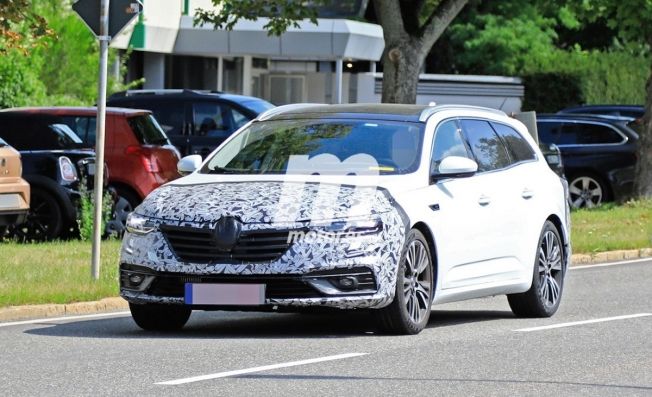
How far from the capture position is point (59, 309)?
13.9 metres

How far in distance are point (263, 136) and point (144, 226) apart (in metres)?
1.61

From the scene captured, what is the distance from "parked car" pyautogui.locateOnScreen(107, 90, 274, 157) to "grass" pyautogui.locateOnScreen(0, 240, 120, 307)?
548 cm

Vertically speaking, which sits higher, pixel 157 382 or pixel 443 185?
pixel 443 185

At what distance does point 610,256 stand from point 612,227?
315 centimetres

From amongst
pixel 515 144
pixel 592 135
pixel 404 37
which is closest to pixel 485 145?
pixel 515 144

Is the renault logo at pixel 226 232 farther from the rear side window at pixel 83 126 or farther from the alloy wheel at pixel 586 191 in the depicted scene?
the alloy wheel at pixel 586 191

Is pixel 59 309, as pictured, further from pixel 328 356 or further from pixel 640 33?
pixel 640 33

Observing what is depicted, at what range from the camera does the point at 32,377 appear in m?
9.53

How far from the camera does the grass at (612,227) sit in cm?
2198

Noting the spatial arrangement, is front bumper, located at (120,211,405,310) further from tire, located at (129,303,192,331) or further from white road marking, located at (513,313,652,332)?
white road marking, located at (513,313,652,332)

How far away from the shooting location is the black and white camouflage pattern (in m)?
11.3

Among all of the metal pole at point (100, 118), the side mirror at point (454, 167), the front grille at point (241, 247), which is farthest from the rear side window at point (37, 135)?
the front grille at point (241, 247)

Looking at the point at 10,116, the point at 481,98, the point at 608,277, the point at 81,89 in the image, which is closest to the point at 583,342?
the point at 608,277

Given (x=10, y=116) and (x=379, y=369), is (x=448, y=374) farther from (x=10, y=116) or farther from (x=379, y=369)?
(x=10, y=116)
